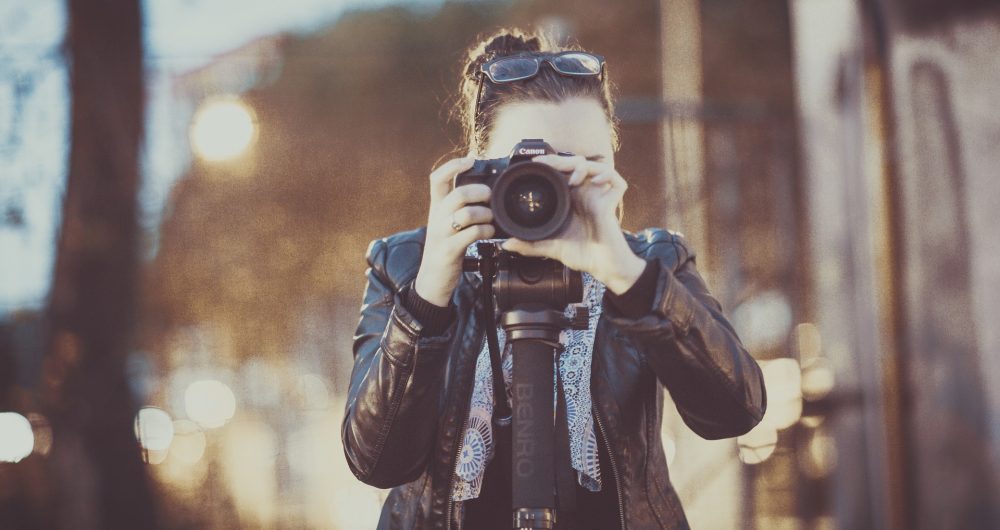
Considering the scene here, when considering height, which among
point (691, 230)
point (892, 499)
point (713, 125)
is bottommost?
point (892, 499)

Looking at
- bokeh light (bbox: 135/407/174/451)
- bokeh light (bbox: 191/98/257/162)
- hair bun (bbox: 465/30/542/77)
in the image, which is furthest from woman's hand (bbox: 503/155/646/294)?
bokeh light (bbox: 191/98/257/162)

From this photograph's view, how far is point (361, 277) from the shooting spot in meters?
7.31

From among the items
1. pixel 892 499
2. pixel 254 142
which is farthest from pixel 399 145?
pixel 892 499

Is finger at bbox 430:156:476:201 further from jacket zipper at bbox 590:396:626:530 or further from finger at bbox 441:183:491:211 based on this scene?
jacket zipper at bbox 590:396:626:530

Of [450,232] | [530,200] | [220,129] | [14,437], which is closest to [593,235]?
[530,200]

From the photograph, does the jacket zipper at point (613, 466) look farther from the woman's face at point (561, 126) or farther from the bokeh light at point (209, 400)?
the bokeh light at point (209, 400)

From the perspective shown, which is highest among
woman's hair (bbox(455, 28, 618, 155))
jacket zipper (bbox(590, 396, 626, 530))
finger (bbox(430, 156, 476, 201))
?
woman's hair (bbox(455, 28, 618, 155))

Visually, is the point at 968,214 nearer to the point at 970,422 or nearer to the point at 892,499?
the point at 970,422

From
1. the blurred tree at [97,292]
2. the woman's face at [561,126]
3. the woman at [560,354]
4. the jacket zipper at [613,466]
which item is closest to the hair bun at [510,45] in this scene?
the woman at [560,354]

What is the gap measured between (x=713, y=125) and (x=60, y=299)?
10.7 ft

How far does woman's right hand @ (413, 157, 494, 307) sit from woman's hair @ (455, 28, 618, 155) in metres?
0.29

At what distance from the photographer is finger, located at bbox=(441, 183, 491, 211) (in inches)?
55.4

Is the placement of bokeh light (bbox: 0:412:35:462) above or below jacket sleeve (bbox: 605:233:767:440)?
below

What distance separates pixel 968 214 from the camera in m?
3.62
